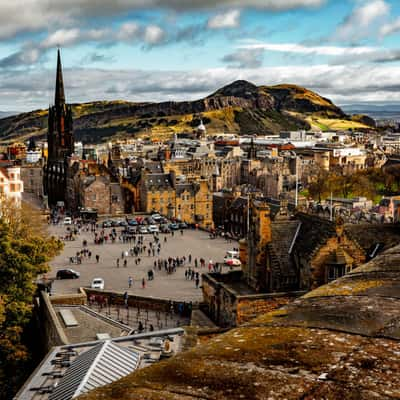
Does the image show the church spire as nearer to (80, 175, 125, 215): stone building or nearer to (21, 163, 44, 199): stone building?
(21, 163, 44, 199): stone building

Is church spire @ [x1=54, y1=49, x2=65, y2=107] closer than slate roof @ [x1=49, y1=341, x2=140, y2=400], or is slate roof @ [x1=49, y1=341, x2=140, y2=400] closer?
slate roof @ [x1=49, y1=341, x2=140, y2=400]

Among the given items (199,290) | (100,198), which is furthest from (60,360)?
(100,198)

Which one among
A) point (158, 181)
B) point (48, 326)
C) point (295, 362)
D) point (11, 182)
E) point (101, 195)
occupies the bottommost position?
point (48, 326)

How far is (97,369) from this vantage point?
43.6 feet

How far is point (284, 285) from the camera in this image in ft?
77.1

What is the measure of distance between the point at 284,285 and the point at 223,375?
19997 mm

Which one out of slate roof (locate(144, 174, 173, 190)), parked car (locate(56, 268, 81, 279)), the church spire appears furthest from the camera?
the church spire

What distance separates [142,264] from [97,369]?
100 ft

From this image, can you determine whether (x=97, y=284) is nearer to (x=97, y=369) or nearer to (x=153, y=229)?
(x=153, y=229)

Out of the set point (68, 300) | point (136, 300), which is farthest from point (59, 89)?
point (68, 300)

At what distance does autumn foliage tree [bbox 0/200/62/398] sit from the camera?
2170 cm

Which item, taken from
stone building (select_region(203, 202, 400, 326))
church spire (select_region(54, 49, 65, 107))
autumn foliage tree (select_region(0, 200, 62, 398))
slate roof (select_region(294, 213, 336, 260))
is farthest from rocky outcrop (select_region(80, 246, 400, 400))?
church spire (select_region(54, 49, 65, 107))

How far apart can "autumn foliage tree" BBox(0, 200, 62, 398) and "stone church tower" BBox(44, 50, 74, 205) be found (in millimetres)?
60838

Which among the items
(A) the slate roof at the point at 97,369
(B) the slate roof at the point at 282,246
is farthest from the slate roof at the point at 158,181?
(A) the slate roof at the point at 97,369
